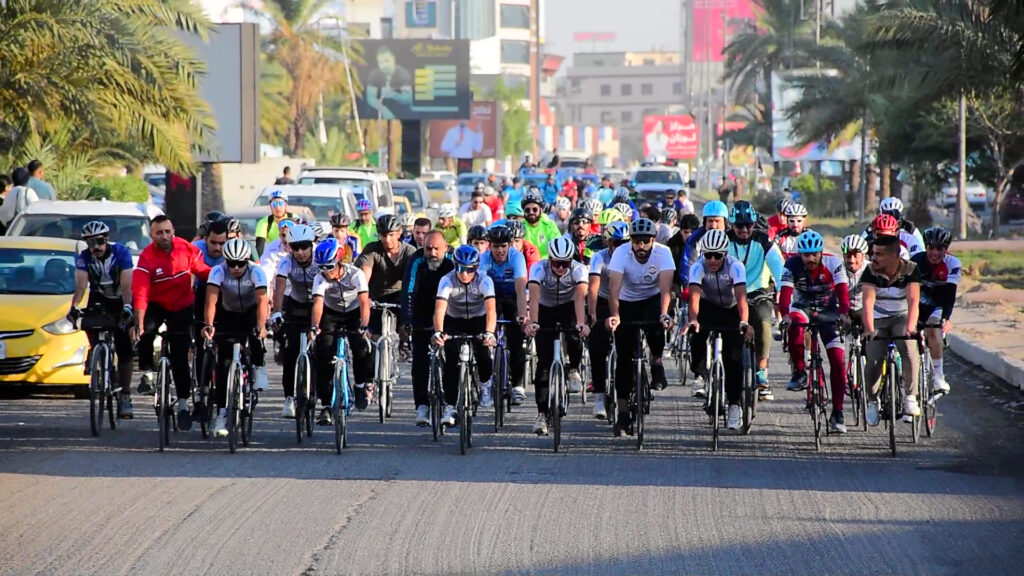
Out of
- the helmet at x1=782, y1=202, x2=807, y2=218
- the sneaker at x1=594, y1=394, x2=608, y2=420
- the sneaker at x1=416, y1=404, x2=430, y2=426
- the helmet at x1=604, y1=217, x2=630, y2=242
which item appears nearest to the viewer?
the sneaker at x1=416, y1=404, x2=430, y2=426

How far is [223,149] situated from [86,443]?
22299 millimetres

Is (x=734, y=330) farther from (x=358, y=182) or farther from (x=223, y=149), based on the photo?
(x=223, y=149)

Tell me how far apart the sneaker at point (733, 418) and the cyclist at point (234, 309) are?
3.70 metres

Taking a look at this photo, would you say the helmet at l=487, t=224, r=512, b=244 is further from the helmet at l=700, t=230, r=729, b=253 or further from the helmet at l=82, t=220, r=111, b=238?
the helmet at l=82, t=220, r=111, b=238

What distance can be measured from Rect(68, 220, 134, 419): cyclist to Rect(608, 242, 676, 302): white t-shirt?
409 centimetres

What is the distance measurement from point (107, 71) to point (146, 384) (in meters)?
8.95

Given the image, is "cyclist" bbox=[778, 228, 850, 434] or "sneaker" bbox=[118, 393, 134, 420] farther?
"sneaker" bbox=[118, 393, 134, 420]

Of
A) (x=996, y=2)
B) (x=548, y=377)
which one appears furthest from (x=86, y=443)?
(x=996, y=2)

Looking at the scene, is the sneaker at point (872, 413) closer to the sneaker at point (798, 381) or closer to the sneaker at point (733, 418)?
the sneaker at point (733, 418)

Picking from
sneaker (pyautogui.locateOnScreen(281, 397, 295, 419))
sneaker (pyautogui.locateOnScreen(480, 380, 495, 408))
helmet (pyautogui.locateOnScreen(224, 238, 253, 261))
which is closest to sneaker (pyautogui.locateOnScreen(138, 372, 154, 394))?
sneaker (pyautogui.locateOnScreen(281, 397, 295, 419))

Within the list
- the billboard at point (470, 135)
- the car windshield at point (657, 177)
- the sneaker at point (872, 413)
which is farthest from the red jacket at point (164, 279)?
the billboard at point (470, 135)

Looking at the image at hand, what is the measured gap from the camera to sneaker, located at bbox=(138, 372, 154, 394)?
1348cm

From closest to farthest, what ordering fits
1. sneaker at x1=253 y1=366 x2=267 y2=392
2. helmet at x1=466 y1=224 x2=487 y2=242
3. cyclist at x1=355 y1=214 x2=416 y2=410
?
sneaker at x1=253 y1=366 x2=267 y2=392
helmet at x1=466 y1=224 x2=487 y2=242
cyclist at x1=355 y1=214 x2=416 y2=410

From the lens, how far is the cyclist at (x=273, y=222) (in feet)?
61.0
